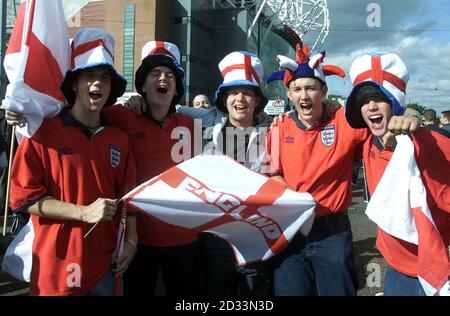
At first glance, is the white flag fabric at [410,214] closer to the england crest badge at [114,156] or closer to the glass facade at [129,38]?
the england crest badge at [114,156]

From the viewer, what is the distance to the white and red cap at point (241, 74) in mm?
3477

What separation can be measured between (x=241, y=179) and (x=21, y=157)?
131cm

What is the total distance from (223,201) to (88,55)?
48.1 inches

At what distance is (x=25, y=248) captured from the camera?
262 cm

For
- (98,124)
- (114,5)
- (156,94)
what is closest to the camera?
(98,124)

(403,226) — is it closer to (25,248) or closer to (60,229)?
(60,229)

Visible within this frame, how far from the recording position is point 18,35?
2869 millimetres

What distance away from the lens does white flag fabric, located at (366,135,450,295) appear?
7.48ft

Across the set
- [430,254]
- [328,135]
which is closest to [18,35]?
[328,135]

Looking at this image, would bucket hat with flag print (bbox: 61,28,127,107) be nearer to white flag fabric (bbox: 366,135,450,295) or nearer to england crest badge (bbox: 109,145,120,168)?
england crest badge (bbox: 109,145,120,168)

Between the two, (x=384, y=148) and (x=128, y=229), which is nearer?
(x=384, y=148)

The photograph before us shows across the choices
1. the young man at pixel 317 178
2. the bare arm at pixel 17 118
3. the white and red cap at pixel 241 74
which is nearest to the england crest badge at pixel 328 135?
the young man at pixel 317 178

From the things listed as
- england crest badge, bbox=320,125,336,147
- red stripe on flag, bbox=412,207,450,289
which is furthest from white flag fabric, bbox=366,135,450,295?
england crest badge, bbox=320,125,336,147

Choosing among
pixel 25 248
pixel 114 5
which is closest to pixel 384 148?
pixel 25 248
